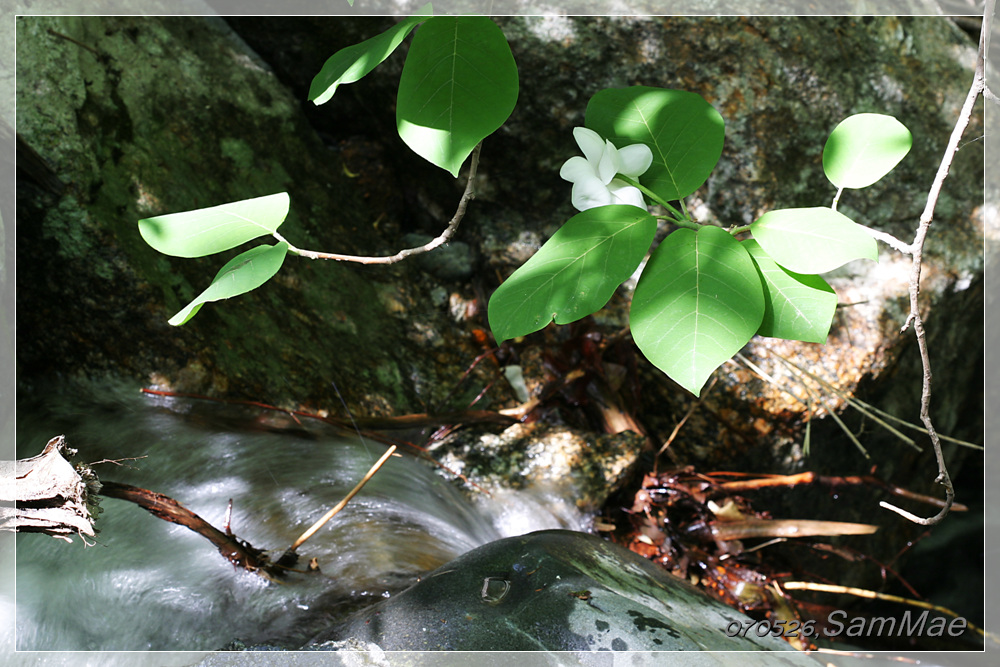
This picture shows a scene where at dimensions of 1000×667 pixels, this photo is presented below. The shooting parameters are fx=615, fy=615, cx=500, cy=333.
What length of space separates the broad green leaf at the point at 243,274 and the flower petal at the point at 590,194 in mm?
294

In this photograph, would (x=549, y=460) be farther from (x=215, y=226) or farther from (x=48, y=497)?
(x=215, y=226)

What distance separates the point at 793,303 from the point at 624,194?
0.20m

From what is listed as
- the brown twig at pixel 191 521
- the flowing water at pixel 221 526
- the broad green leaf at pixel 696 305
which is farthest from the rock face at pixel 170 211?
the broad green leaf at pixel 696 305

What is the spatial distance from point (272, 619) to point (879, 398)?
1925 mm

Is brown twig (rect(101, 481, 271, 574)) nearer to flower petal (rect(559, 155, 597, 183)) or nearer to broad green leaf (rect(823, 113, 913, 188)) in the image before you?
flower petal (rect(559, 155, 597, 183))

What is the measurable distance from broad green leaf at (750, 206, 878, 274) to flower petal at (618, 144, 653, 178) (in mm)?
133

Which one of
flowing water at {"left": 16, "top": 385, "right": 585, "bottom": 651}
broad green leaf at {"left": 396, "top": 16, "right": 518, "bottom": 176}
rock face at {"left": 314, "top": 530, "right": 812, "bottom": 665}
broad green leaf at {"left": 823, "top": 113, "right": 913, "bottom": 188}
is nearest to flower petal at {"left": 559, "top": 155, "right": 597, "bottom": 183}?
broad green leaf at {"left": 396, "top": 16, "right": 518, "bottom": 176}

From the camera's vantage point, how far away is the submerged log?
78 cm

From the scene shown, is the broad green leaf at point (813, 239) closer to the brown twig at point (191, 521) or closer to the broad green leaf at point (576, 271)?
the broad green leaf at point (576, 271)

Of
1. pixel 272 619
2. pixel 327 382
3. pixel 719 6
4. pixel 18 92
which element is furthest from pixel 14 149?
pixel 719 6

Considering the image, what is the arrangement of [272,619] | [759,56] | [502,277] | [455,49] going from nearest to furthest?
[455,49]
[272,619]
[759,56]
[502,277]

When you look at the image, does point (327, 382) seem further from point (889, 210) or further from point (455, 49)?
point (889, 210)

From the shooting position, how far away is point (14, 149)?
4.54 ft

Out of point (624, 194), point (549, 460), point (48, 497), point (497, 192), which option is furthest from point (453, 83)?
point (497, 192)
